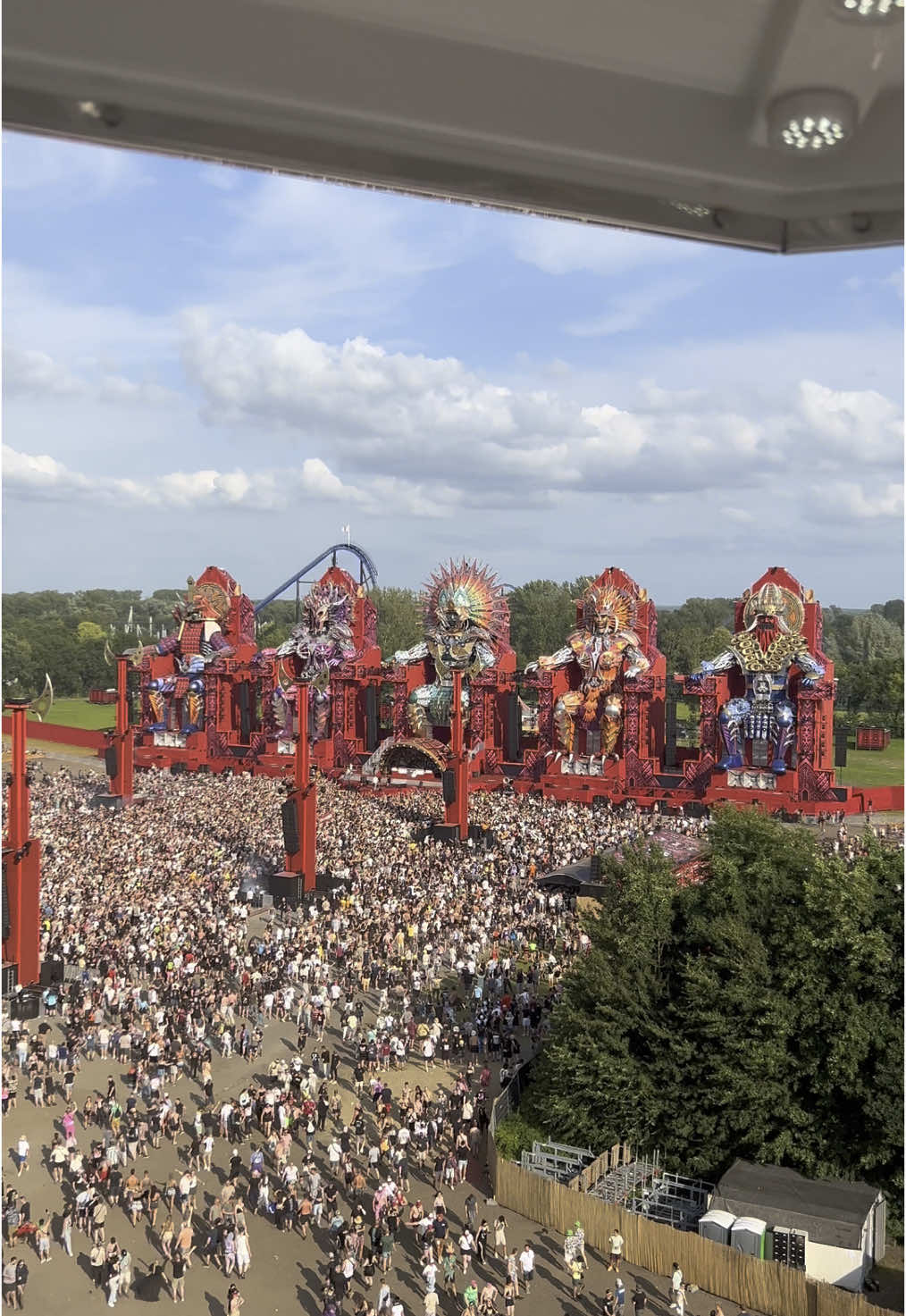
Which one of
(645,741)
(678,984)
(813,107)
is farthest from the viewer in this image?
(645,741)

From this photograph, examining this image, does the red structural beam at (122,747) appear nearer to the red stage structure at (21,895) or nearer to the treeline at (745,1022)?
the red stage structure at (21,895)

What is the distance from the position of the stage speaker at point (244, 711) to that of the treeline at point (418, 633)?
8.39 m

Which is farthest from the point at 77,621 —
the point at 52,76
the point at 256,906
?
the point at 52,76

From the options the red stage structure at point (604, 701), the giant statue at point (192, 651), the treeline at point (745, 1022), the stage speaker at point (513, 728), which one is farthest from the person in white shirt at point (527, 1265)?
the giant statue at point (192, 651)

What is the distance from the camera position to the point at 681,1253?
34.2 feet

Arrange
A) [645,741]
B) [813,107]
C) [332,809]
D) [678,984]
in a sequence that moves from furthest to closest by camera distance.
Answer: [645,741], [332,809], [678,984], [813,107]

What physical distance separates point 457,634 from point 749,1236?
29.8m

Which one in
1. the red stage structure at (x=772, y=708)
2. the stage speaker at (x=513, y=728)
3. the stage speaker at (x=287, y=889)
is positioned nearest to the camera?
the stage speaker at (x=287, y=889)

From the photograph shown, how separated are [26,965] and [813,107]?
17.5 metres

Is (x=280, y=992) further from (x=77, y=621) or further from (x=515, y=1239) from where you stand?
(x=77, y=621)

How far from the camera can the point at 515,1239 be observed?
11.2 m

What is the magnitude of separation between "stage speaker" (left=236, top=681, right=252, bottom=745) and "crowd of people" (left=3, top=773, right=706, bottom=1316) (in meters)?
16.2

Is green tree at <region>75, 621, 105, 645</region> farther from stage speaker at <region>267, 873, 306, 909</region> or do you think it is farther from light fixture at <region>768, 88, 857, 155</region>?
light fixture at <region>768, 88, 857, 155</region>

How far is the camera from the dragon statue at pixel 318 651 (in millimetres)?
41000
